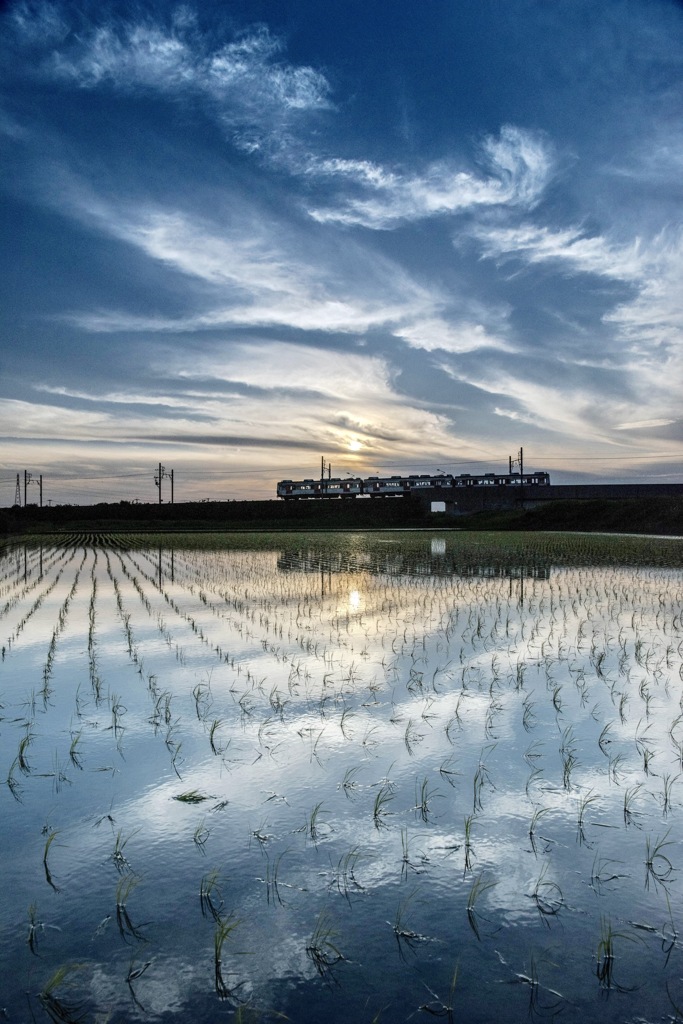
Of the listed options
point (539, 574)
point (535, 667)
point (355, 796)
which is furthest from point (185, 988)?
point (539, 574)

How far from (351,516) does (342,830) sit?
68.4 m

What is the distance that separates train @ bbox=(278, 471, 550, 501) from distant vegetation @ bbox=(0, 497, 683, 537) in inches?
71.4

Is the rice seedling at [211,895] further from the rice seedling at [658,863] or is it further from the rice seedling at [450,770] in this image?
the rice seedling at [658,863]

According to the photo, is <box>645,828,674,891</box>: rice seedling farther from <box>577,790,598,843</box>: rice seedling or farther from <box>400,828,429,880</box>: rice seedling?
<box>400,828,429,880</box>: rice seedling

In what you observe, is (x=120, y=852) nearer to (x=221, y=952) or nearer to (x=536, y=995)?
(x=221, y=952)

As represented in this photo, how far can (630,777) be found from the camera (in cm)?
475

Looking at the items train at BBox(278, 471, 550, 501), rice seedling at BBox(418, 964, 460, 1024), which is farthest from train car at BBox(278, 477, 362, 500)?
rice seedling at BBox(418, 964, 460, 1024)

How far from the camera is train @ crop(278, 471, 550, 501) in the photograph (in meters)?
73.2

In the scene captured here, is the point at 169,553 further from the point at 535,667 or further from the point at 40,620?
the point at 535,667

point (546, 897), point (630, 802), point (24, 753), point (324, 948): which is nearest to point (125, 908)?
point (324, 948)

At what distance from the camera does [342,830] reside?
155 inches

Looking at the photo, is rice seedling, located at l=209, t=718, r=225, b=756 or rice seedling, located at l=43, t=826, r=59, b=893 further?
rice seedling, located at l=209, t=718, r=225, b=756

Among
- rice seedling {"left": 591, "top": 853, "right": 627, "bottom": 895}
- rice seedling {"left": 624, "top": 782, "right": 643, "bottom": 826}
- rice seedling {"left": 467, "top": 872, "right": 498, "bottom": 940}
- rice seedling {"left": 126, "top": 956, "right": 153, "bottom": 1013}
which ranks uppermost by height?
rice seedling {"left": 624, "top": 782, "right": 643, "bottom": 826}

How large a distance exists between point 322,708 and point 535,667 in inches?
126
